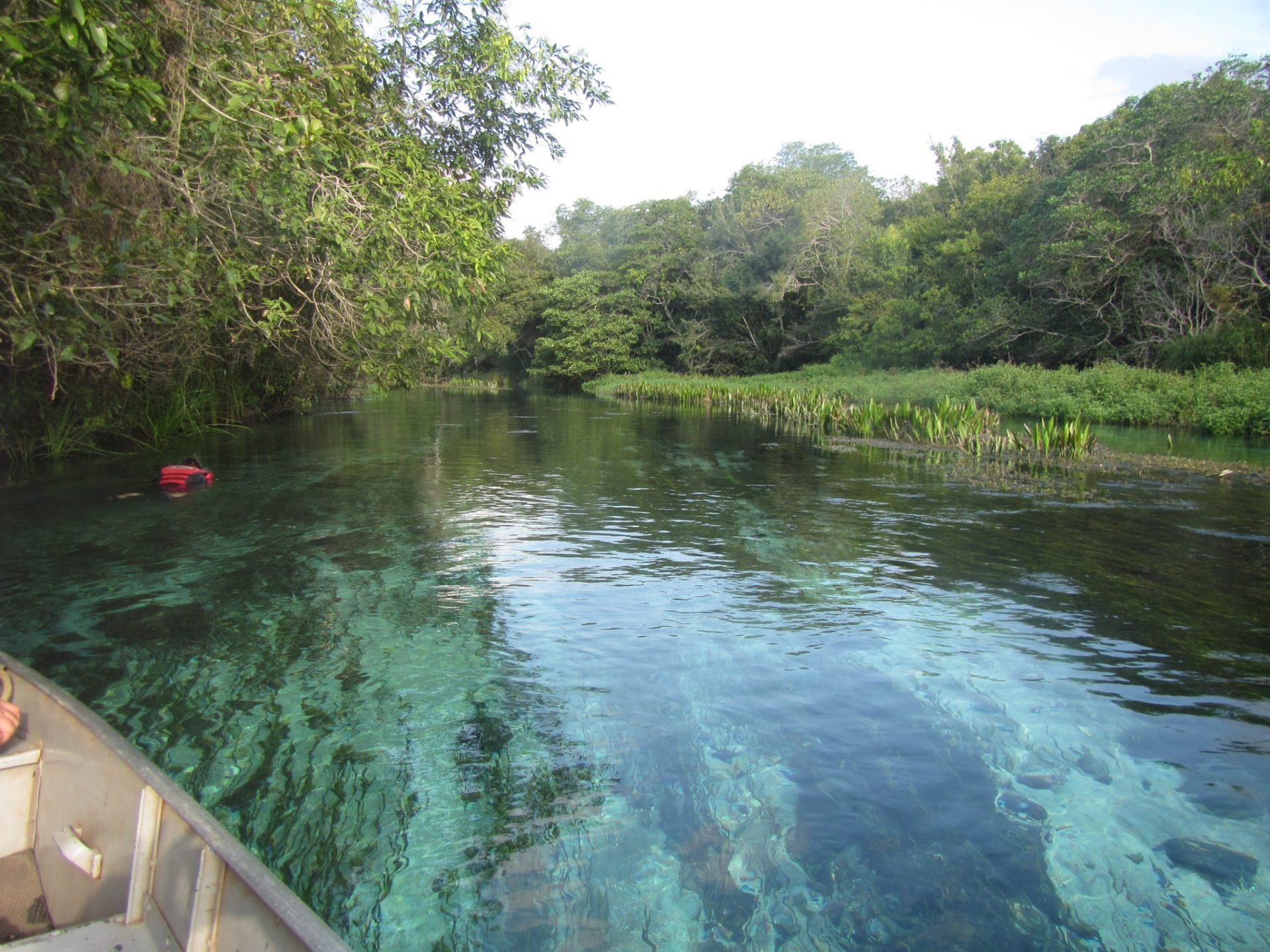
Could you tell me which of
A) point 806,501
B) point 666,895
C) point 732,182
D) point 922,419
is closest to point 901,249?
point 732,182

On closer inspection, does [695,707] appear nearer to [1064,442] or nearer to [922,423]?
[1064,442]

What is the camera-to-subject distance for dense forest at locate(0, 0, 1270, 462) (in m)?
6.83

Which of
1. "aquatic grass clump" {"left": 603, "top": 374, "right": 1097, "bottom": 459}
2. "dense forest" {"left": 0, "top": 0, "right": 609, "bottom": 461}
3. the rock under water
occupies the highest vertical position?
"dense forest" {"left": 0, "top": 0, "right": 609, "bottom": 461}

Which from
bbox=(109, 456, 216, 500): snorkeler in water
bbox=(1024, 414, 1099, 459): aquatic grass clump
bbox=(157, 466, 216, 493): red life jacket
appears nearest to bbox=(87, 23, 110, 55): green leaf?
bbox=(109, 456, 216, 500): snorkeler in water

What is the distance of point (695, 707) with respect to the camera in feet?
18.1

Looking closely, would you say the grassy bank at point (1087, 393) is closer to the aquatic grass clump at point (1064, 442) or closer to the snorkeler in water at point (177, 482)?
the aquatic grass clump at point (1064, 442)

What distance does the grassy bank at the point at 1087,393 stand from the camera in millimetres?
20203

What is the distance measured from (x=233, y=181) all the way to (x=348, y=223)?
1.11m

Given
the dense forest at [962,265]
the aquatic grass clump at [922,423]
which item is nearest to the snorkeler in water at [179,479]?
the dense forest at [962,265]

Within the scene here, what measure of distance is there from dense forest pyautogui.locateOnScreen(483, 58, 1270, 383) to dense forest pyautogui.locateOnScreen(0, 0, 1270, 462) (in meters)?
0.13

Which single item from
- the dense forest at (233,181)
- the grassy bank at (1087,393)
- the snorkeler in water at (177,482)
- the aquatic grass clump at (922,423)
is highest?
the dense forest at (233,181)

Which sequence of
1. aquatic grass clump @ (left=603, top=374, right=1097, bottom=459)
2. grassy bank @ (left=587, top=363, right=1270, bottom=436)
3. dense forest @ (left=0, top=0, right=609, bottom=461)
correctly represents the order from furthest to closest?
grassy bank @ (left=587, top=363, right=1270, bottom=436)
aquatic grass clump @ (left=603, top=374, right=1097, bottom=459)
dense forest @ (left=0, top=0, right=609, bottom=461)

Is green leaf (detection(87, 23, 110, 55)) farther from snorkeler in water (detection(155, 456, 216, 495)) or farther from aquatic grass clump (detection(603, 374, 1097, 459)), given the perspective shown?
aquatic grass clump (detection(603, 374, 1097, 459))

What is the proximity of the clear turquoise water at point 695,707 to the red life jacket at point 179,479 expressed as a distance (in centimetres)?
82
